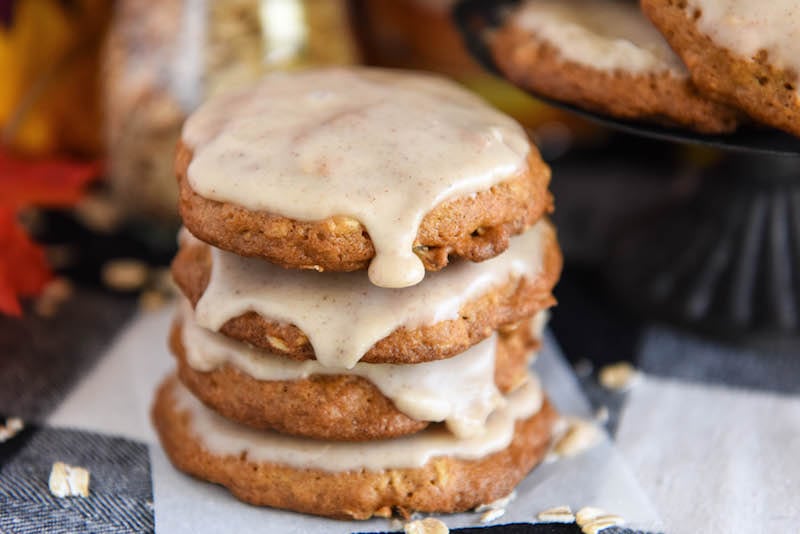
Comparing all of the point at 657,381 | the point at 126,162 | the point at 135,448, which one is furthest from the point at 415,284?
the point at 126,162

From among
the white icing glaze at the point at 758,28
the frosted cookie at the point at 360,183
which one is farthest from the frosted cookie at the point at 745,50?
the frosted cookie at the point at 360,183

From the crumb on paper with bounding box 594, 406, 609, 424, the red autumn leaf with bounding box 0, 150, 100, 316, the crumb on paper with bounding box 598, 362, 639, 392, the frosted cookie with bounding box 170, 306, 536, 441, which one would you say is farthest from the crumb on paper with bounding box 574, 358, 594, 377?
the red autumn leaf with bounding box 0, 150, 100, 316

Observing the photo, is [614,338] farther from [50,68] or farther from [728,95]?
[50,68]

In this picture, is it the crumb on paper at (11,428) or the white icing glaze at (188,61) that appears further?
the white icing glaze at (188,61)

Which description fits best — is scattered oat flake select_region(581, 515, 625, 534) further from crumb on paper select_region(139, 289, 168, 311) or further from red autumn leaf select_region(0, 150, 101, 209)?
red autumn leaf select_region(0, 150, 101, 209)

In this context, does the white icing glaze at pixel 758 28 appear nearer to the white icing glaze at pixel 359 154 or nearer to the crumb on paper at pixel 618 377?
the white icing glaze at pixel 359 154

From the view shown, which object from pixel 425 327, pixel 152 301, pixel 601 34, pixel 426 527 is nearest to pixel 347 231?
pixel 425 327

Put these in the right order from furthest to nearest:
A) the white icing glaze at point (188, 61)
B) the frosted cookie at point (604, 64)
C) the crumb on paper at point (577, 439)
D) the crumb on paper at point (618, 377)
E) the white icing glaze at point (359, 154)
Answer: the white icing glaze at point (188, 61)
the crumb on paper at point (618, 377)
the crumb on paper at point (577, 439)
the frosted cookie at point (604, 64)
the white icing glaze at point (359, 154)

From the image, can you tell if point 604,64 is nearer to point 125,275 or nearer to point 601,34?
point 601,34
